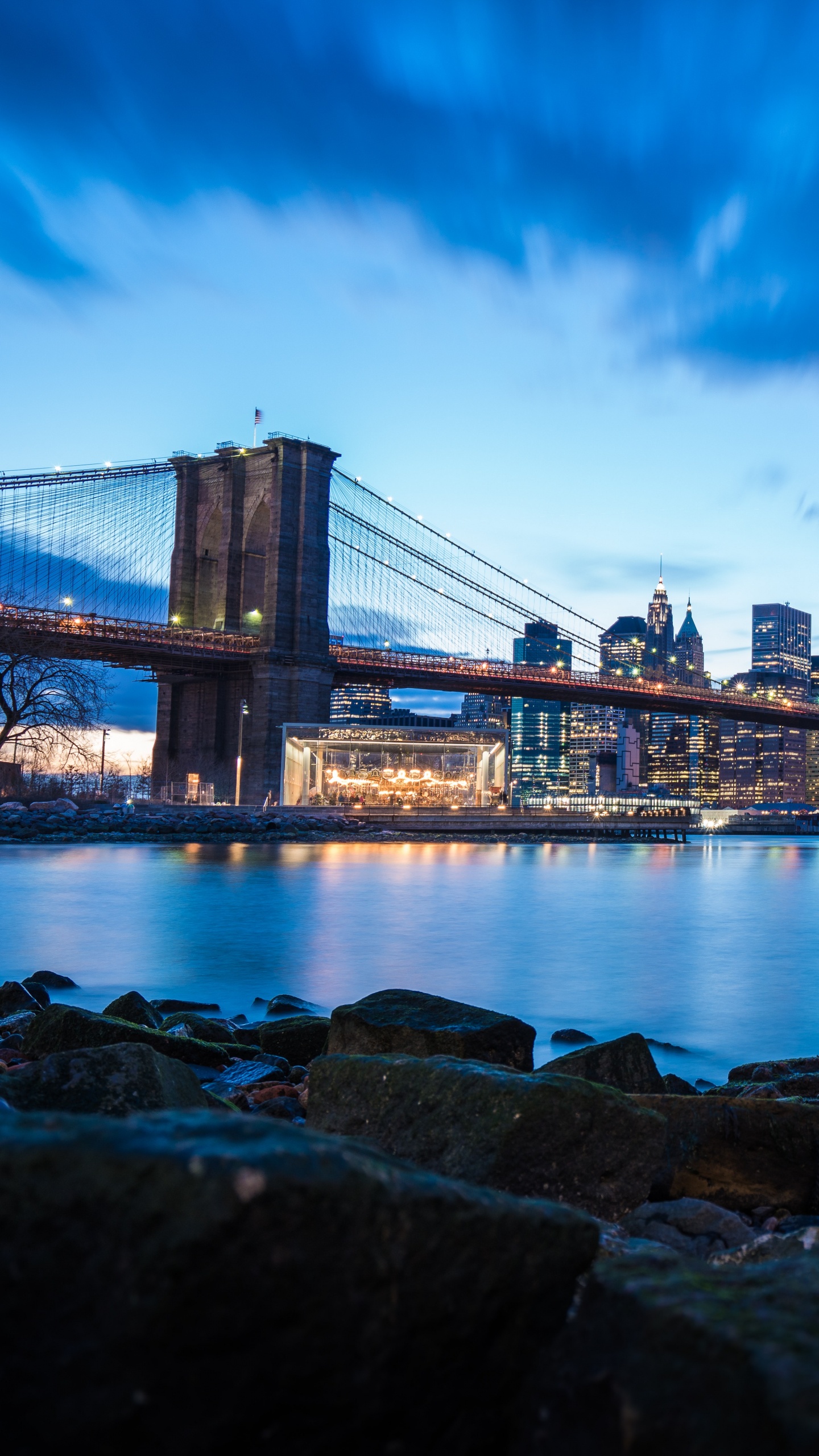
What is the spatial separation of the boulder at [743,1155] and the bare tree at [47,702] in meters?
28.5

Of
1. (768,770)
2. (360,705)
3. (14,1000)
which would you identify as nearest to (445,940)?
(14,1000)

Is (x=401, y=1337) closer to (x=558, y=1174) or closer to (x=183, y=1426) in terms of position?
(x=183, y=1426)

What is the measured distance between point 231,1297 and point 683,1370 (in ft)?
2.45

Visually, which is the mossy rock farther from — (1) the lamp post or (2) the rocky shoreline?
(1) the lamp post

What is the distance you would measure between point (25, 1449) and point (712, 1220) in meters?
2.63

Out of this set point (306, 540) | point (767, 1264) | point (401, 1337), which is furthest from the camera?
point (306, 540)

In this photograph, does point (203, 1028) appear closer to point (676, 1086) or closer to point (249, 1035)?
point (249, 1035)

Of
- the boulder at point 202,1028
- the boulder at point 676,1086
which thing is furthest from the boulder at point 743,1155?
the boulder at point 202,1028

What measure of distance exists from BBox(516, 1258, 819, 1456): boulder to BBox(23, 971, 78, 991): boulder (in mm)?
10358

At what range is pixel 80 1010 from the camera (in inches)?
223

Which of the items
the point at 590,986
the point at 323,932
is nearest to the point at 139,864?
the point at 323,932

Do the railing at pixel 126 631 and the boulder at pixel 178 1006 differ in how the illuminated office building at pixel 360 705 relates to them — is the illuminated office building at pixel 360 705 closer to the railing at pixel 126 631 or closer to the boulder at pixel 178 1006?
the railing at pixel 126 631

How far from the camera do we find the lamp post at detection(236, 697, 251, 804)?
51.4m

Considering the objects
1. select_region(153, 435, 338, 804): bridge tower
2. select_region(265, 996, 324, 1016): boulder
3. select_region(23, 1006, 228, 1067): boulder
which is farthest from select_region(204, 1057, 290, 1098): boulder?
select_region(153, 435, 338, 804): bridge tower
